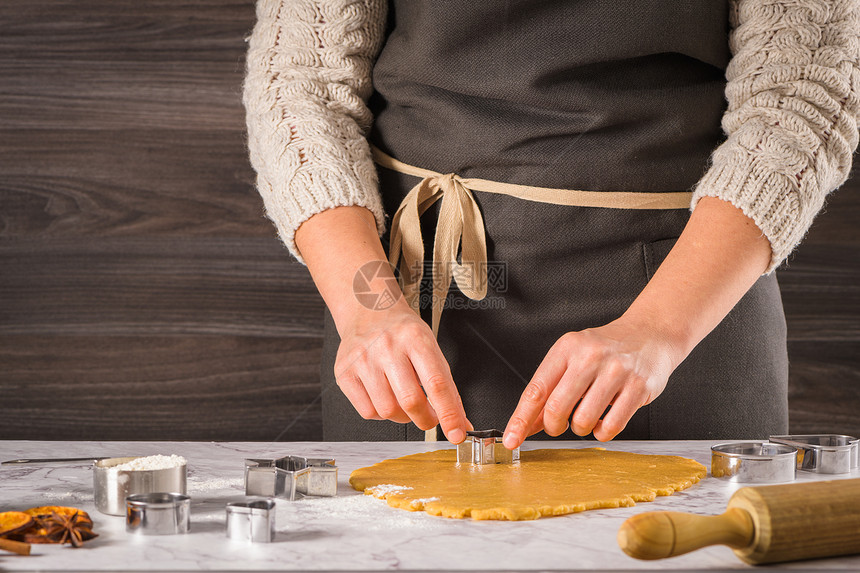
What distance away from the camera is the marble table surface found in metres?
0.45

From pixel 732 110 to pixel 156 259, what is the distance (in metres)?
1.05

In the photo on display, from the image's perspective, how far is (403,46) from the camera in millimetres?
961

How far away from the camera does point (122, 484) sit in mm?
546

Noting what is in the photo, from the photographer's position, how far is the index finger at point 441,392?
2.25 ft

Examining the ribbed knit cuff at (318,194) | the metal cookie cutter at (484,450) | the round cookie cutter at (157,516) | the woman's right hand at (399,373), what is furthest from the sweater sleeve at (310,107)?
the round cookie cutter at (157,516)

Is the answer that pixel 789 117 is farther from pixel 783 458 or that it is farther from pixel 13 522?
pixel 13 522

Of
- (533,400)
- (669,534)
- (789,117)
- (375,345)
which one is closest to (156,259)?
(375,345)

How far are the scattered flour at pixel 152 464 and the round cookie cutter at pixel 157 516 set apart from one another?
57 mm

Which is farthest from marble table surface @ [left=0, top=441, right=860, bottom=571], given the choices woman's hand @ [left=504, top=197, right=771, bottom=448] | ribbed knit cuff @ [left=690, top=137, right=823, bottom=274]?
ribbed knit cuff @ [left=690, top=137, right=823, bottom=274]

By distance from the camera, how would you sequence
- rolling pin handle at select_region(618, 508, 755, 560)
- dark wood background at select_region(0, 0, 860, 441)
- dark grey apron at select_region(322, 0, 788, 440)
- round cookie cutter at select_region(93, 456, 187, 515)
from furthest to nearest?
dark wood background at select_region(0, 0, 860, 441) → dark grey apron at select_region(322, 0, 788, 440) → round cookie cutter at select_region(93, 456, 187, 515) → rolling pin handle at select_region(618, 508, 755, 560)

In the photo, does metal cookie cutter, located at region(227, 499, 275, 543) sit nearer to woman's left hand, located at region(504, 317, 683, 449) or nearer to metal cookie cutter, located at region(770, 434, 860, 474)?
woman's left hand, located at region(504, 317, 683, 449)

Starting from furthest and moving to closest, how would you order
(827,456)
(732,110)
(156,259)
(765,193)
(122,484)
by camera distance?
1. (156,259)
2. (732,110)
3. (765,193)
4. (827,456)
5. (122,484)

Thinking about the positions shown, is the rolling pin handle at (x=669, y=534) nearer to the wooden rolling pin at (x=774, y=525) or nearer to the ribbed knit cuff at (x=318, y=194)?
the wooden rolling pin at (x=774, y=525)

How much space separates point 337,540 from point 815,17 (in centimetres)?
74
